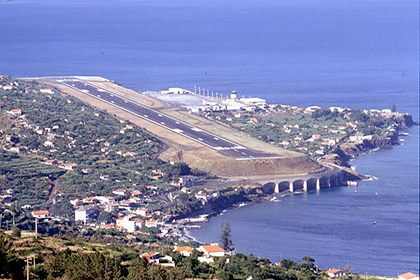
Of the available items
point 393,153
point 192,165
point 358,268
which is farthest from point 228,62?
point 358,268

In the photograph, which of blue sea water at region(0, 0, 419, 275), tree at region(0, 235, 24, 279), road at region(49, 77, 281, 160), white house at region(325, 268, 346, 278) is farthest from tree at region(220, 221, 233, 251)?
tree at region(0, 235, 24, 279)

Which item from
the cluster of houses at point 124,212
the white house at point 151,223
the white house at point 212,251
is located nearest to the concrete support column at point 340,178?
the cluster of houses at point 124,212

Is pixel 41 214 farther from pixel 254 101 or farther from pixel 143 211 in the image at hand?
pixel 254 101

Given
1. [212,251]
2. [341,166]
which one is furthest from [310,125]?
[212,251]

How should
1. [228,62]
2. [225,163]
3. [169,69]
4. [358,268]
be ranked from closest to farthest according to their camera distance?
[358,268], [225,163], [169,69], [228,62]

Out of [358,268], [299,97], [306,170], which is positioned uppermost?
[299,97]

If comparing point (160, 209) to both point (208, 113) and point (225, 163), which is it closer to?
point (225, 163)
